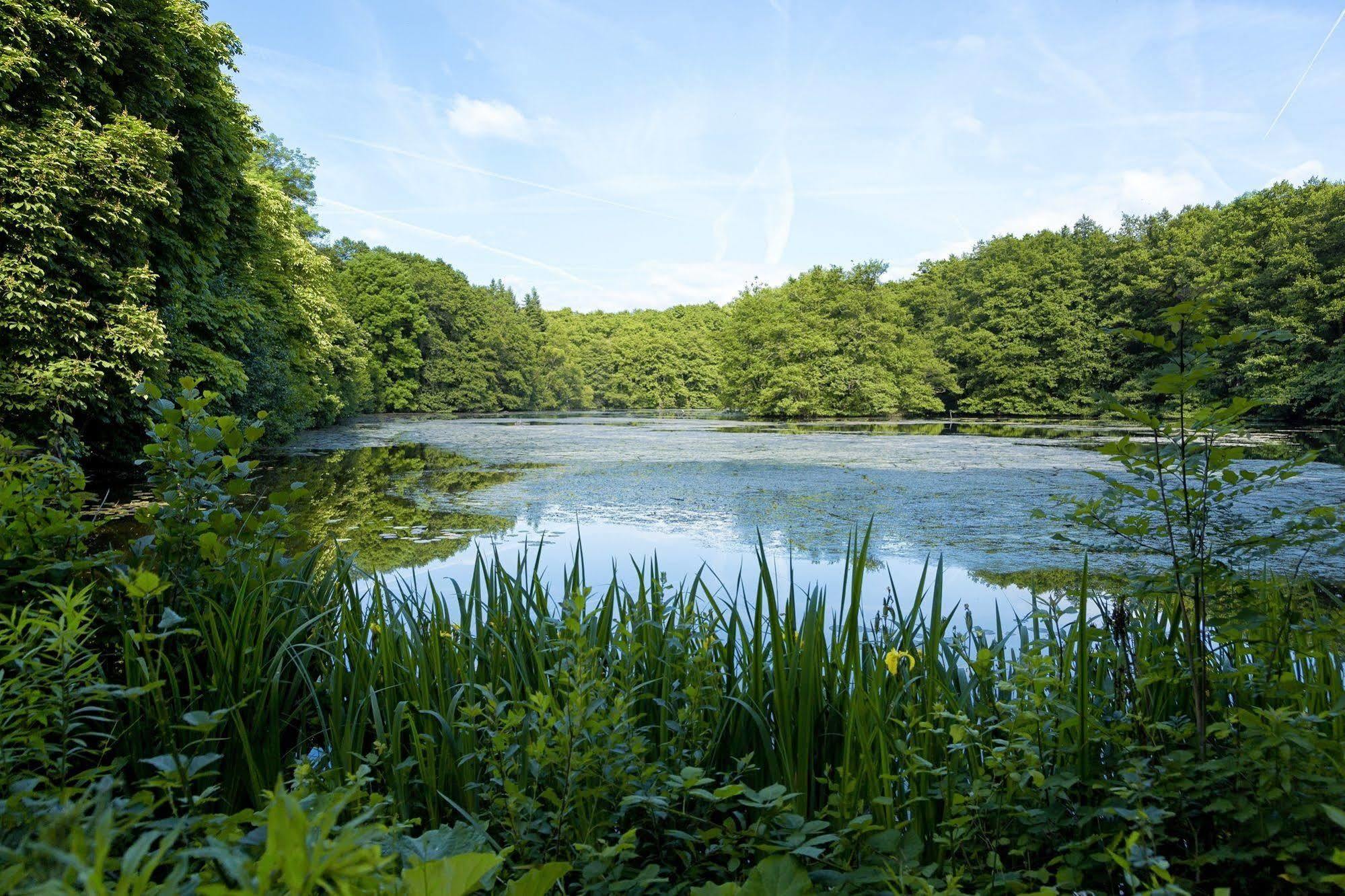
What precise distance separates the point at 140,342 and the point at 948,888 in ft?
32.0

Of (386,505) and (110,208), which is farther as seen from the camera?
(386,505)

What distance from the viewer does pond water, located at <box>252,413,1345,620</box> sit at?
204 inches

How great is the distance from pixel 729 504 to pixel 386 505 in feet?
12.9

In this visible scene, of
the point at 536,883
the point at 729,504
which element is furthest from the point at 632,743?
the point at 729,504

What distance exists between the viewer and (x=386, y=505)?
811 centimetres

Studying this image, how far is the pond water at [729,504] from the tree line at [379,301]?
213 centimetres

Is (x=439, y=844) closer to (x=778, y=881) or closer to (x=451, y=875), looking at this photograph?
(x=451, y=875)

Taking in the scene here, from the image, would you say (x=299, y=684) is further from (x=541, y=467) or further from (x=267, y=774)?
(x=541, y=467)

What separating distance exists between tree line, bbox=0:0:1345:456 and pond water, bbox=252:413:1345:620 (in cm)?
213

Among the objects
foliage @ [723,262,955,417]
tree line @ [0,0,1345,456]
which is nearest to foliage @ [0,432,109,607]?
tree line @ [0,0,1345,456]

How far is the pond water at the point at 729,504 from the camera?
519 centimetres

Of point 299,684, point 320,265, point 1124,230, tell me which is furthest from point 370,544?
point 1124,230

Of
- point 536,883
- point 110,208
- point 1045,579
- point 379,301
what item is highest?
point 379,301

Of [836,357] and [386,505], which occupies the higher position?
[836,357]
